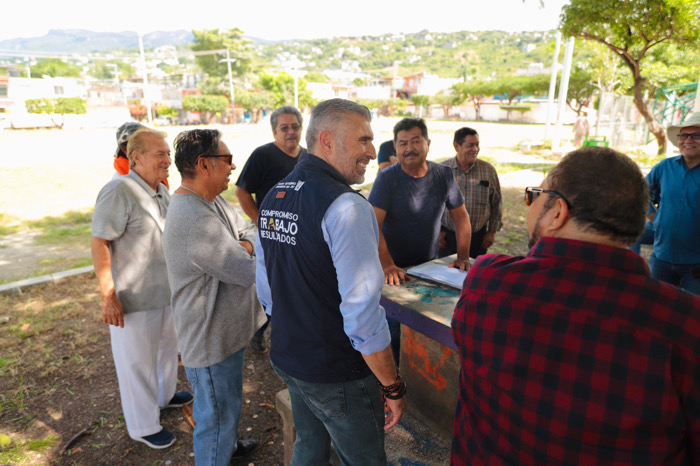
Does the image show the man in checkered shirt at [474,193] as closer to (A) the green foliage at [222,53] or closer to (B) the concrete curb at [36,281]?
(B) the concrete curb at [36,281]

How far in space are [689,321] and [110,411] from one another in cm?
360

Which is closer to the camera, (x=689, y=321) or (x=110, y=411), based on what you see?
(x=689, y=321)

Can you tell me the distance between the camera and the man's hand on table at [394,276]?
2.46 meters

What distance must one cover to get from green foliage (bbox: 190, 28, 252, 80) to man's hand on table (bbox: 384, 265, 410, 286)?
78.0m

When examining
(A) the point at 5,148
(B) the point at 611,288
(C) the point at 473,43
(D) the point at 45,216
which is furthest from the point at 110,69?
(B) the point at 611,288

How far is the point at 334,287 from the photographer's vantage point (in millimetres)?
1596

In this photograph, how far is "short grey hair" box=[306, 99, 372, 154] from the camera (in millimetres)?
1662

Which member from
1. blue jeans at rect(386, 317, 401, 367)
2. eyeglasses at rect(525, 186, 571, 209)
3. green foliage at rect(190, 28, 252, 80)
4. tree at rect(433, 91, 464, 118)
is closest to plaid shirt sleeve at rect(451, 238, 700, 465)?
eyeglasses at rect(525, 186, 571, 209)

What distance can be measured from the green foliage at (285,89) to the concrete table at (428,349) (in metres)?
64.2

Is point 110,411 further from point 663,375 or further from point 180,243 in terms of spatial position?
point 663,375

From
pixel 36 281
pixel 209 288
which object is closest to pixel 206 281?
pixel 209 288

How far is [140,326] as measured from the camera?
9.05 ft

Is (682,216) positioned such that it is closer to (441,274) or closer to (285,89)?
(441,274)

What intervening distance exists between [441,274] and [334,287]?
1153 millimetres
